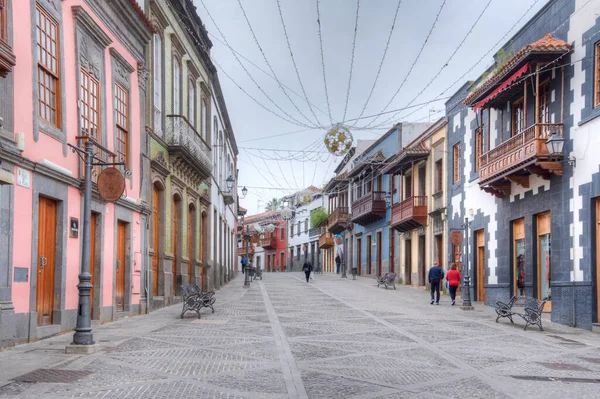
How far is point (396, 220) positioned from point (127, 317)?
20.4 metres

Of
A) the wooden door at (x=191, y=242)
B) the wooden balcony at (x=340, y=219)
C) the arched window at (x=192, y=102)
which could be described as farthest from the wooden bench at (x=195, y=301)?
the wooden balcony at (x=340, y=219)

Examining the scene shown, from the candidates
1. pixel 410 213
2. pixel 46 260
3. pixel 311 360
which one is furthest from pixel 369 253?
pixel 311 360

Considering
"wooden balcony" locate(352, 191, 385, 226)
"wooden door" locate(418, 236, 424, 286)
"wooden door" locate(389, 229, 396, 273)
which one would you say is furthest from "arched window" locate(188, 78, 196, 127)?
"wooden balcony" locate(352, 191, 385, 226)

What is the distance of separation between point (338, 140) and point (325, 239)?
4624 centimetres

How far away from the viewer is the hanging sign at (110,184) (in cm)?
1202

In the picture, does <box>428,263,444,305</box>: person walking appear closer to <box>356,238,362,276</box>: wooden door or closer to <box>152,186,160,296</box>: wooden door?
<box>152,186,160,296</box>: wooden door

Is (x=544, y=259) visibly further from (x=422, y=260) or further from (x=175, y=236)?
(x=422, y=260)

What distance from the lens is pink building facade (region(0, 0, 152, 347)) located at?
1070 cm

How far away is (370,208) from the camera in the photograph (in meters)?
40.6

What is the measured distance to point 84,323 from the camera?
34.0ft

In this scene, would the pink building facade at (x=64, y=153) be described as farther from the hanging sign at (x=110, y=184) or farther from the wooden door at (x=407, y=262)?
the wooden door at (x=407, y=262)

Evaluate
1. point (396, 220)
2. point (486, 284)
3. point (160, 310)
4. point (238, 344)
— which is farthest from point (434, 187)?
point (238, 344)

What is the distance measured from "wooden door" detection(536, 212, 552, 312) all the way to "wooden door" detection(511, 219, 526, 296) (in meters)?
1.09

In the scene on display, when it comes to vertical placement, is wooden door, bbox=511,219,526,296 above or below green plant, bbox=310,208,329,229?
below
